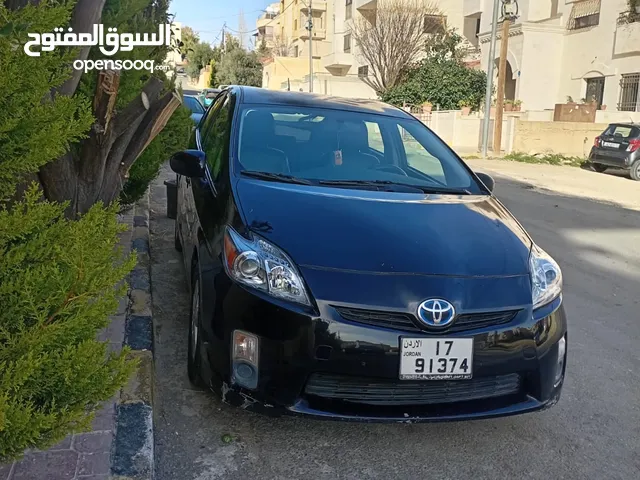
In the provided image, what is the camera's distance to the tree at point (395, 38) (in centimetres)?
3191

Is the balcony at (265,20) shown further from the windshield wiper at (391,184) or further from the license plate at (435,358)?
the license plate at (435,358)

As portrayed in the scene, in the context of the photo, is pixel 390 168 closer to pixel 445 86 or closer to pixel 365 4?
pixel 445 86

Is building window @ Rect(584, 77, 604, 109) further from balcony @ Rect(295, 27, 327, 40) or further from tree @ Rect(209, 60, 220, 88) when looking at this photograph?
tree @ Rect(209, 60, 220, 88)

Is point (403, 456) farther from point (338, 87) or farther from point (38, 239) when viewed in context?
point (338, 87)

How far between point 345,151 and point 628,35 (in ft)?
73.7

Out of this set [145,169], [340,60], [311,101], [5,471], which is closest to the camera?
[5,471]

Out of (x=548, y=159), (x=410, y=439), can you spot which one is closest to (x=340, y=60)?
(x=548, y=159)

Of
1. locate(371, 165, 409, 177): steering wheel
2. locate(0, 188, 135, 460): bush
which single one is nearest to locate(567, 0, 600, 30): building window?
locate(371, 165, 409, 177): steering wheel

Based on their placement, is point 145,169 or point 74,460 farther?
point 145,169

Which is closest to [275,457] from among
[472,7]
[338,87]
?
[472,7]

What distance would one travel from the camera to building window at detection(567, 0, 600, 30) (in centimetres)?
2444

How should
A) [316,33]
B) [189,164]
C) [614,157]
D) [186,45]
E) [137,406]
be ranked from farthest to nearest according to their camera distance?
1. [316,33]
2. [614,157]
3. [186,45]
4. [189,164]
5. [137,406]

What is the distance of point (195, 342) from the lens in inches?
128

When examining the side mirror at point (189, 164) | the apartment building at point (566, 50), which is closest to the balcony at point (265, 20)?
the apartment building at point (566, 50)
